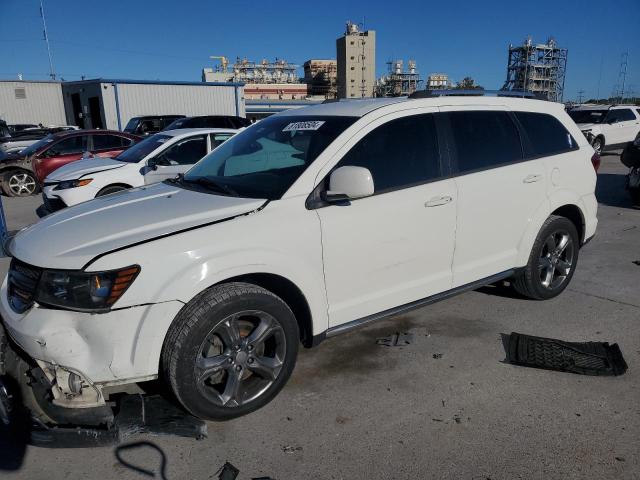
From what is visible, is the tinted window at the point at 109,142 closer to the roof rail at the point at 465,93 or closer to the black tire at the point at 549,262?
the roof rail at the point at 465,93

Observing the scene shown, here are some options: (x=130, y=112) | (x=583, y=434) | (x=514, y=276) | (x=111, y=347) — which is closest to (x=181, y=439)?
(x=111, y=347)

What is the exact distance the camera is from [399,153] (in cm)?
336

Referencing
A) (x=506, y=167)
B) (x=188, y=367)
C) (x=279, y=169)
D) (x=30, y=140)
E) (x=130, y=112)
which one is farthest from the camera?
(x=130, y=112)

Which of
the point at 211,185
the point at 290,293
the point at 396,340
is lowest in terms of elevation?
the point at 396,340

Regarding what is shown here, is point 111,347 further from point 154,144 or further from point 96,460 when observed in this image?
point 154,144

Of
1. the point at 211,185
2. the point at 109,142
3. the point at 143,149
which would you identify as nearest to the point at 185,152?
the point at 143,149

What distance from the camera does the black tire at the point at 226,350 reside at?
252cm

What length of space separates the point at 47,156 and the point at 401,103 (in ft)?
35.9

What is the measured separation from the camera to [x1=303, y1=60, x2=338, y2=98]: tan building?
124500mm

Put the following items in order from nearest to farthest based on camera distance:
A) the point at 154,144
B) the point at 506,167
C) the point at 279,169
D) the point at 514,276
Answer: the point at 279,169, the point at 506,167, the point at 514,276, the point at 154,144

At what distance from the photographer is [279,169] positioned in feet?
10.6

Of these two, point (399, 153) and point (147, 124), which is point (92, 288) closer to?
point (399, 153)

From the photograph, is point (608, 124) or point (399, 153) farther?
point (608, 124)

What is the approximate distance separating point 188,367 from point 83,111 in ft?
92.3
